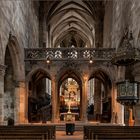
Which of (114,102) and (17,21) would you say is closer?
(17,21)

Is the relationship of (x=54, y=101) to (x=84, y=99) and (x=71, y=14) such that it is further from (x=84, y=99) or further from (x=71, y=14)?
(x=71, y=14)

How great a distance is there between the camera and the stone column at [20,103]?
24828 mm

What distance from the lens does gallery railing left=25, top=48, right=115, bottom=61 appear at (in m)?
26.4

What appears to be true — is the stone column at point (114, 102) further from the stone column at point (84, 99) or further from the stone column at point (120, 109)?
the stone column at point (84, 99)

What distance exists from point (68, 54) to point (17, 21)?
4.96 meters

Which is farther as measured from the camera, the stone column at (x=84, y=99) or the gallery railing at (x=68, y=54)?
the stone column at (x=84, y=99)

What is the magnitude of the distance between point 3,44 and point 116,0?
36.8 ft

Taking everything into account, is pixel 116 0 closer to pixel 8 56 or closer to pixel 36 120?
pixel 8 56

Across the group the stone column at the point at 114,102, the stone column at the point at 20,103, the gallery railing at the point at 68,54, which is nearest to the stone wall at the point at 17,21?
the gallery railing at the point at 68,54

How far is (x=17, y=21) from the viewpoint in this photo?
76.6ft

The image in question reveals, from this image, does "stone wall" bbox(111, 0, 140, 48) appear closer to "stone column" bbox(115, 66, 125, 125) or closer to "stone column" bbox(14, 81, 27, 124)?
"stone column" bbox(115, 66, 125, 125)

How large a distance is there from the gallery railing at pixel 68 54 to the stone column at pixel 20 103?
225 cm

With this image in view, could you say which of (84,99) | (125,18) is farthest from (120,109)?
(125,18)

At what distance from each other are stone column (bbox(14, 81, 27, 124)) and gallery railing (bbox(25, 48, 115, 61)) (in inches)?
88.6
